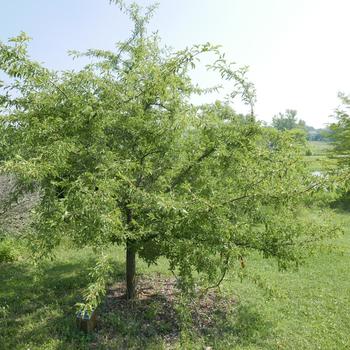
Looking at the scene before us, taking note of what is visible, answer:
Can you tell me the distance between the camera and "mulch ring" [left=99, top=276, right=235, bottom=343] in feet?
14.5

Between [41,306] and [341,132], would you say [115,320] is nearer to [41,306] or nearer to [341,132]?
[41,306]

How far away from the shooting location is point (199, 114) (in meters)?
4.23

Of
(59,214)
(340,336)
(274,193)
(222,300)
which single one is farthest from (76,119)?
(340,336)

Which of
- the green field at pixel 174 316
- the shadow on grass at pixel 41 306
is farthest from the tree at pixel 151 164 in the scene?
the shadow on grass at pixel 41 306

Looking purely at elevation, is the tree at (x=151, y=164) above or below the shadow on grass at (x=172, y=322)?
above

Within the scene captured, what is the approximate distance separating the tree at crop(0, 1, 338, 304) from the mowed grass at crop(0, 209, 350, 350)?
699mm

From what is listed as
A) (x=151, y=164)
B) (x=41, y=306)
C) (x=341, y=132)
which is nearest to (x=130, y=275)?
(x=41, y=306)

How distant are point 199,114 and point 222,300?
260 cm

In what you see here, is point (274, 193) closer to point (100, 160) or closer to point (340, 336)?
point (100, 160)

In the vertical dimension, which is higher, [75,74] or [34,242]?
[75,74]

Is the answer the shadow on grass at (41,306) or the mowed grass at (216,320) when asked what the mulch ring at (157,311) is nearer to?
the mowed grass at (216,320)

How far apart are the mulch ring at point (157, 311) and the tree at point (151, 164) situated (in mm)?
822

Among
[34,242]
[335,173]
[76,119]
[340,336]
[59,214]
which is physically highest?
[76,119]

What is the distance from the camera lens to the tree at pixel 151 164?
2.99 metres
